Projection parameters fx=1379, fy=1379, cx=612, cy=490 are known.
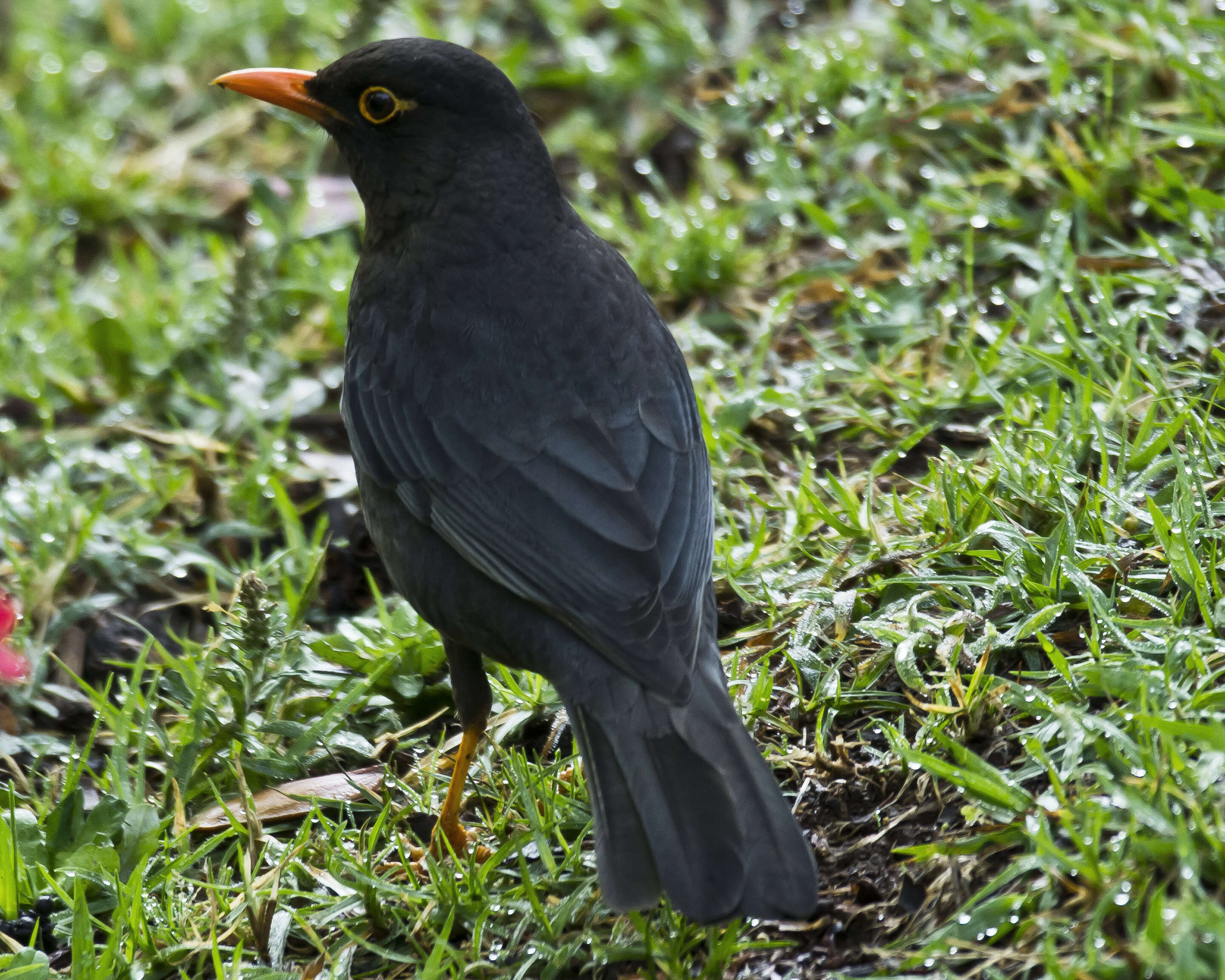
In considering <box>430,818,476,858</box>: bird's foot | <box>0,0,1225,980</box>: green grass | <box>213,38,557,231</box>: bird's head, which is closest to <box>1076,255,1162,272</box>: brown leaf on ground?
<box>0,0,1225,980</box>: green grass

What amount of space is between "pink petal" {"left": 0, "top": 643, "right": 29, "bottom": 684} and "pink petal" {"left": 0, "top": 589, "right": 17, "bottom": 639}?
0.05 meters

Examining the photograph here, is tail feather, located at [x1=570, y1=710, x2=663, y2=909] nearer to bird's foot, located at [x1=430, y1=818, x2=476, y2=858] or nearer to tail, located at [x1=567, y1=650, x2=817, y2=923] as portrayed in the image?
tail, located at [x1=567, y1=650, x2=817, y2=923]

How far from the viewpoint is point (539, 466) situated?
12.1ft

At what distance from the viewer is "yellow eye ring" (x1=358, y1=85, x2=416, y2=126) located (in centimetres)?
433

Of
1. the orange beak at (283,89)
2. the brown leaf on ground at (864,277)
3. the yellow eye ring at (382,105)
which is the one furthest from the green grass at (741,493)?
the yellow eye ring at (382,105)

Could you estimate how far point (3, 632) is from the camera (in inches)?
150

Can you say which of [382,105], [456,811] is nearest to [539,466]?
[456,811]

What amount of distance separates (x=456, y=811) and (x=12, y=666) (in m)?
1.24

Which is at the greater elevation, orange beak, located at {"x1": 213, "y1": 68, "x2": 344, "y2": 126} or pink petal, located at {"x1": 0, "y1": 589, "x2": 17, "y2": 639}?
orange beak, located at {"x1": 213, "y1": 68, "x2": 344, "y2": 126}

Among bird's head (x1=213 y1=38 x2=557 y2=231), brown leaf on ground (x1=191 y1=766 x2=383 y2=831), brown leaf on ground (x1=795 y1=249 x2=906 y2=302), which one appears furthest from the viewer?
brown leaf on ground (x1=795 y1=249 x2=906 y2=302)

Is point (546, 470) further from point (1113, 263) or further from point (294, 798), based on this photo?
point (1113, 263)

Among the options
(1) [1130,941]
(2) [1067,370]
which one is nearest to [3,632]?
(1) [1130,941]

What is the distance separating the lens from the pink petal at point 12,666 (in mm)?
3658

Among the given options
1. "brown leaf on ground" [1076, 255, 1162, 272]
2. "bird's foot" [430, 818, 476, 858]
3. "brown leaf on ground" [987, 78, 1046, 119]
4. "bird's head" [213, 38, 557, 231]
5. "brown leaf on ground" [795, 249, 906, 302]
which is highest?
"bird's head" [213, 38, 557, 231]
